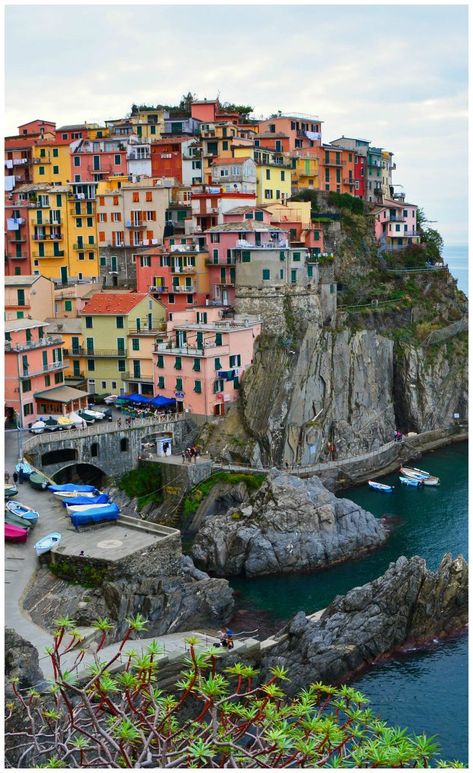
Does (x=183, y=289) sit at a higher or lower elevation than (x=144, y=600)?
higher

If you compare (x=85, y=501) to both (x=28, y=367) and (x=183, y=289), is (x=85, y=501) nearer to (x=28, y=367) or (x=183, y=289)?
(x=28, y=367)

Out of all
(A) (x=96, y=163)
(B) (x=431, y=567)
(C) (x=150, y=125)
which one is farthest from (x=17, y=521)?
(C) (x=150, y=125)

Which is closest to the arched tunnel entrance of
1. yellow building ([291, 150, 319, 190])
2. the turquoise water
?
the turquoise water

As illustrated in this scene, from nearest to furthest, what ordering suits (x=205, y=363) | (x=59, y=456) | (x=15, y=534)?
(x=15, y=534)
(x=59, y=456)
(x=205, y=363)

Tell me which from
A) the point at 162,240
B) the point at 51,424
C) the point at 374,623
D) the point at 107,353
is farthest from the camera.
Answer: the point at 162,240

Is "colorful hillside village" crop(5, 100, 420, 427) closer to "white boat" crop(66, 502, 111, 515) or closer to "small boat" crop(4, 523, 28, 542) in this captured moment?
"white boat" crop(66, 502, 111, 515)

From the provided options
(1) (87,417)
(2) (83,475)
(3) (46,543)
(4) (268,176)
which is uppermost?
(4) (268,176)

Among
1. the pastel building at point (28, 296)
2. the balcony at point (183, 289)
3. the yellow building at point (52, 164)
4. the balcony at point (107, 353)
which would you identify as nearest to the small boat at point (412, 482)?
the balcony at point (183, 289)
